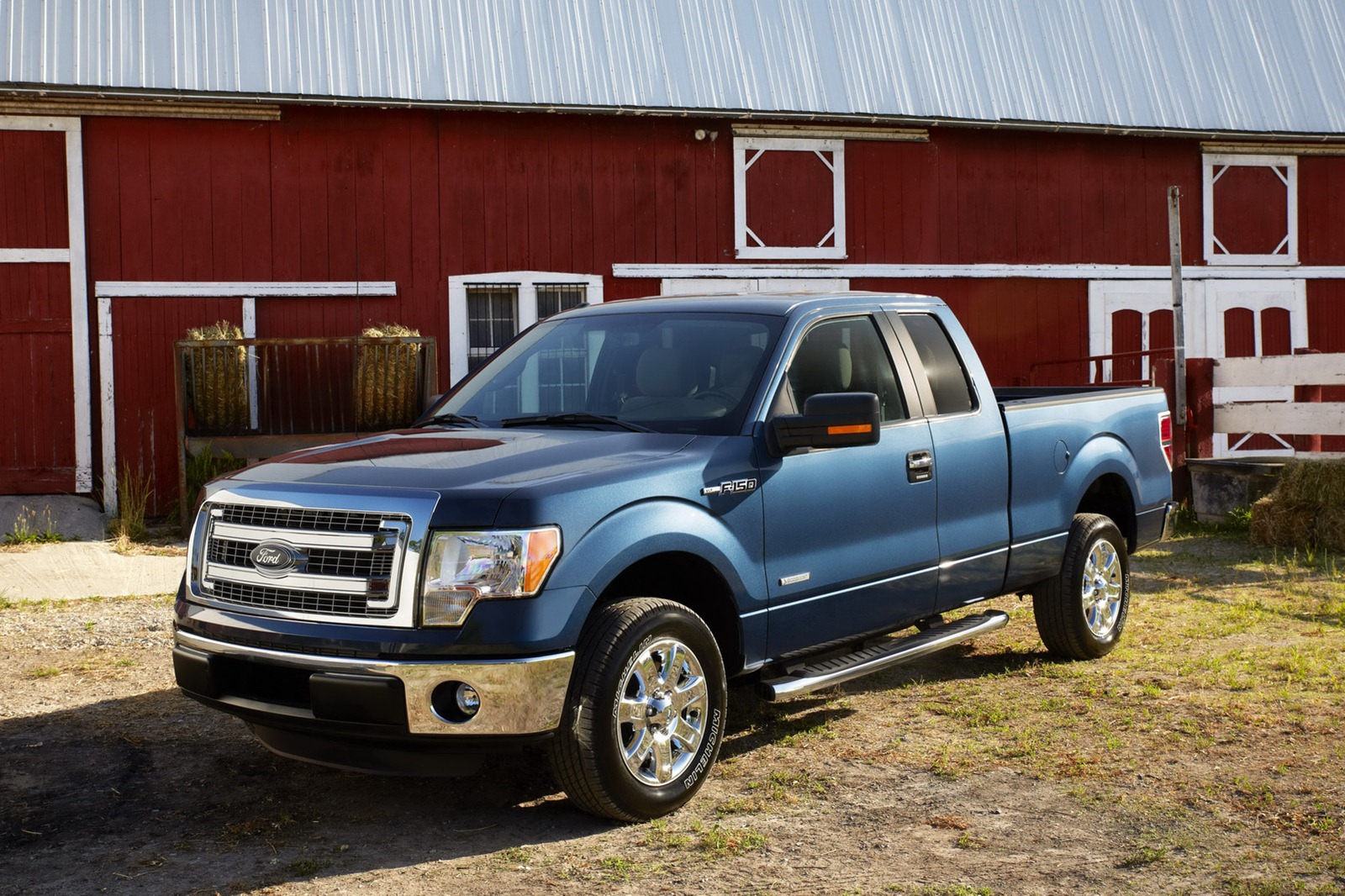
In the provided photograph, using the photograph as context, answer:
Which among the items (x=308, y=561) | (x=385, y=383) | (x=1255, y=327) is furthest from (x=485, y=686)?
(x=1255, y=327)

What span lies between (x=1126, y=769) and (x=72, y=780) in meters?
4.05

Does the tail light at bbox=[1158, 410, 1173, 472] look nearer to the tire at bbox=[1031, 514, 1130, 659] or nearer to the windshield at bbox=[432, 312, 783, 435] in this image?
the tire at bbox=[1031, 514, 1130, 659]

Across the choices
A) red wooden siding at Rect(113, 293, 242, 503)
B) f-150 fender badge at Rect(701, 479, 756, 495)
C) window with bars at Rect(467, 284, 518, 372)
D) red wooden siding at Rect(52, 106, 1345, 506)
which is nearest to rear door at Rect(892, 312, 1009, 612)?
f-150 fender badge at Rect(701, 479, 756, 495)

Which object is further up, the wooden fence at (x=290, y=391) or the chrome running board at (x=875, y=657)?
the wooden fence at (x=290, y=391)

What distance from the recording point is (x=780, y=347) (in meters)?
5.52

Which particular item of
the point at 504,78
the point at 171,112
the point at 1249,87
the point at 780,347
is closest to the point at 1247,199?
the point at 1249,87

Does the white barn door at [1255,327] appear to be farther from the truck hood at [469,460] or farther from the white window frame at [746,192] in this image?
the truck hood at [469,460]

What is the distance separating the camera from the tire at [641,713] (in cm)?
445

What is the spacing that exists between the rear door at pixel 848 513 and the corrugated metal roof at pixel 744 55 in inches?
365

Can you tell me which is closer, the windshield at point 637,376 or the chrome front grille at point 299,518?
the chrome front grille at point 299,518

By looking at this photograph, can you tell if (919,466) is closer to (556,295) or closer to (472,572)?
(472,572)

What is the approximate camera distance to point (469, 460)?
A: 4770 millimetres

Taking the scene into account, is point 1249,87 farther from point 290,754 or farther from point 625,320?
point 290,754

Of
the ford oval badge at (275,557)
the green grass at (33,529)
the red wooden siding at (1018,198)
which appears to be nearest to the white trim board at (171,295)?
the green grass at (33,529)
